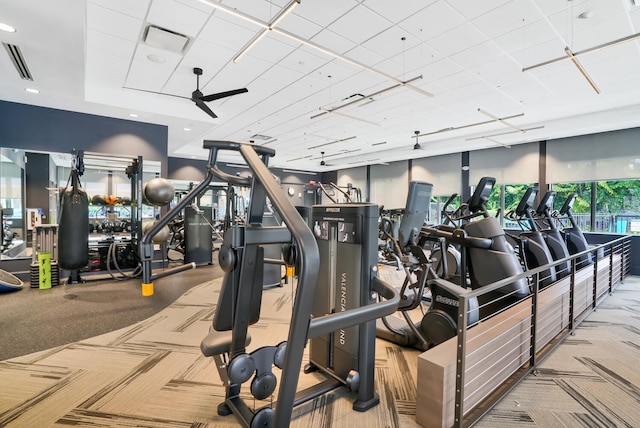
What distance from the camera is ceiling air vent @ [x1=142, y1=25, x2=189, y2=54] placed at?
4074 millimetres

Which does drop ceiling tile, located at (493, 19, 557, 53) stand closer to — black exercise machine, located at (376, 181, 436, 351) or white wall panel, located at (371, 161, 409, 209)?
black exercise machine, located at (376, 181, 436, 351)

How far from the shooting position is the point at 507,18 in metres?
3.75

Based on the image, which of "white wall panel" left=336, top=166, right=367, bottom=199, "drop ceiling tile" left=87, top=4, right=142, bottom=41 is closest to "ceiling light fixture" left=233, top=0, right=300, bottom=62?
"drop ceiling tile" left=87, top=4, right=142, bottom=41

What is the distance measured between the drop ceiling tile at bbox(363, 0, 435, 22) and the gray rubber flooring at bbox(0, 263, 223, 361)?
4.45 metres

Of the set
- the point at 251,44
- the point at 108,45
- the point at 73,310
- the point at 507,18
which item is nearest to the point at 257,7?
the point at 251,44

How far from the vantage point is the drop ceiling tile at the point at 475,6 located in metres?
→ 3.46

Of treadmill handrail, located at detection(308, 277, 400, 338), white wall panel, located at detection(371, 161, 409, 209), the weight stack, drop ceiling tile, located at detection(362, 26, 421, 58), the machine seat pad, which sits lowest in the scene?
the weight stack

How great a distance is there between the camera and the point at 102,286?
533 cm

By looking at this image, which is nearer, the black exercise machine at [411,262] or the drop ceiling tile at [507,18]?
the black exercise machine at [411,262]

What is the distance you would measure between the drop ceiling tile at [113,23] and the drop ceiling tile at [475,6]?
3698 millimetres

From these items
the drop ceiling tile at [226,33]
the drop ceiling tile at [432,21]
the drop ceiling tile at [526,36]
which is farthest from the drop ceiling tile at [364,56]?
the drop ceiling tile at [526,36]

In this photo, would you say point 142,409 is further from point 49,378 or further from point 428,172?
point 428,172

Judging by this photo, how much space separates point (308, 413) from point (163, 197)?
4300mm

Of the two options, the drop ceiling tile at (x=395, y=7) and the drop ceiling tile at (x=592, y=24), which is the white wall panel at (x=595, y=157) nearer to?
the drop ceiling tile at (x=592, y=24)
